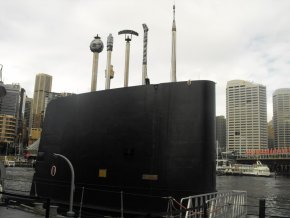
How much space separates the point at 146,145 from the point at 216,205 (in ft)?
8.24

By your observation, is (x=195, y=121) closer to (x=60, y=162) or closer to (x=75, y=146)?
(x=75, y=146)

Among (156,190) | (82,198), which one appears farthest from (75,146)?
(156,190)

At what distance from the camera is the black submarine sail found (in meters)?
9.51

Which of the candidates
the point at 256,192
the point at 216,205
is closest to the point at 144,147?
the point at 216,205

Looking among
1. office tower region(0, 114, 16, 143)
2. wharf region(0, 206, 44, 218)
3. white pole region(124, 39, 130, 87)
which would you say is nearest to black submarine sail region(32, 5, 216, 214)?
wharf region(0, 206, 44, 218)

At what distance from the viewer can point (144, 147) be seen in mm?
9898

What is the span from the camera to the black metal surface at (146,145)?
9.51 meters

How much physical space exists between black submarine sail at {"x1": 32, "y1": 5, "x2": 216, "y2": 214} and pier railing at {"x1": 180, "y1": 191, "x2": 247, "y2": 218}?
Result: 0.83ft

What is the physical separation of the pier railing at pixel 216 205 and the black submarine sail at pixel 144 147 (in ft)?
0.83

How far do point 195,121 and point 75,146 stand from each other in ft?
13.6

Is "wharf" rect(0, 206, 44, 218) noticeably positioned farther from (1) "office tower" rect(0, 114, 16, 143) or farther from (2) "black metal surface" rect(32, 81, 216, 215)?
(1) "office tower" rect(0, 114, 16, 143)

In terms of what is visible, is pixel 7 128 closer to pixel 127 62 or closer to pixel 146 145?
pixel 127 62

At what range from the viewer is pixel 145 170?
9734 millimetres

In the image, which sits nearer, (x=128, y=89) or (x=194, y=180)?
(x=194, y=180)
